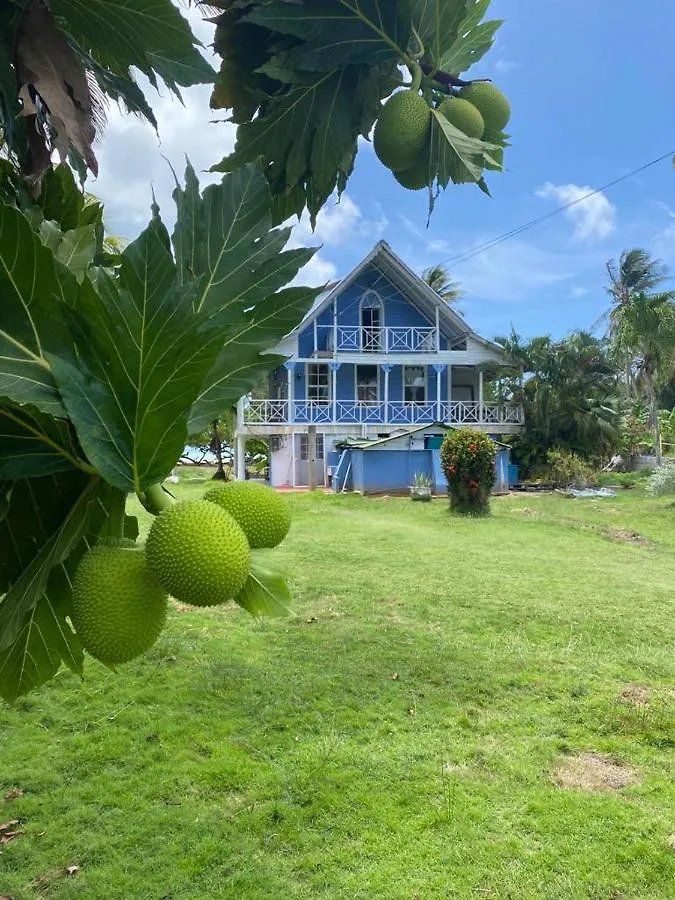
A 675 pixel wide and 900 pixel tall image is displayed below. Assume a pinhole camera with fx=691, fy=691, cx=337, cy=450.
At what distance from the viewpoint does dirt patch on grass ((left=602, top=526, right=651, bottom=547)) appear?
12750 mm

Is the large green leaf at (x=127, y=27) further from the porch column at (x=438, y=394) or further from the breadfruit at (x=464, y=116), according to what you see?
the porch column at (x=438, y=394)

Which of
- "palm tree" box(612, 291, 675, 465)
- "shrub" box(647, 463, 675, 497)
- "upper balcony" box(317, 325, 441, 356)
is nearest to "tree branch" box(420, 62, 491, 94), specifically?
"shrub" box(647, 463, 675, 497)

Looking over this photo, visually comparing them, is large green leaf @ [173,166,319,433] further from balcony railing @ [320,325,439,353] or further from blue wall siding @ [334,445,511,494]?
balcony railing @ [320,325,439,353]

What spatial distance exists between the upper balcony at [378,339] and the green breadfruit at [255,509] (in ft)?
72.2

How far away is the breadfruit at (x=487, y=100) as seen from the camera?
170cm

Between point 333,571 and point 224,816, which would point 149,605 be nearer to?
point 224,816

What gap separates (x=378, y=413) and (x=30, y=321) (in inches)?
888

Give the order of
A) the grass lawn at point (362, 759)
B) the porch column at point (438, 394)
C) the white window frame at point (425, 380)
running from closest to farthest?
the grass lawn at point (362, 759) < the porch column at point (438, 394) < the white window frame at point (425, 380)

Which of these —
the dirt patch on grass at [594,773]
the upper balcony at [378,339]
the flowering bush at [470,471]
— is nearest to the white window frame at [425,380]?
the upper balcony at [378,339]

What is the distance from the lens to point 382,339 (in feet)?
77.4

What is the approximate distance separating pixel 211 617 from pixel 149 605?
6.95 metres

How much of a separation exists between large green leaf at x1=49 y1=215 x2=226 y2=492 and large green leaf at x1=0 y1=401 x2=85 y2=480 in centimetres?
10

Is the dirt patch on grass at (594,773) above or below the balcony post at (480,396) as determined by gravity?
below

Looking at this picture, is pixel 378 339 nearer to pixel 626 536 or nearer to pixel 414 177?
pixel 626 536
